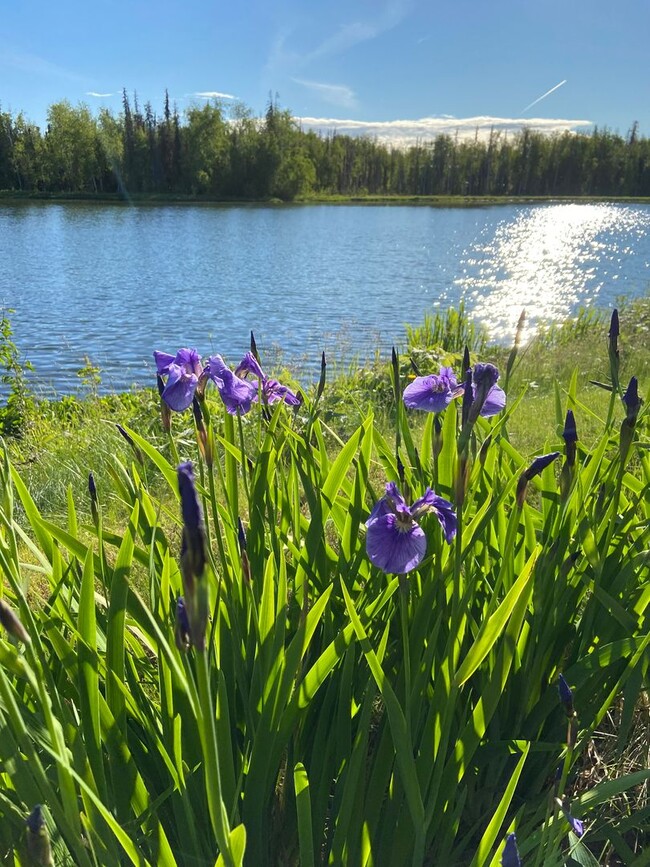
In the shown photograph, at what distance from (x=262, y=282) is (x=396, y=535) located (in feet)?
67.5

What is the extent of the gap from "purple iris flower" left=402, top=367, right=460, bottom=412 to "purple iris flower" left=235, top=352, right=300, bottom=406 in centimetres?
37

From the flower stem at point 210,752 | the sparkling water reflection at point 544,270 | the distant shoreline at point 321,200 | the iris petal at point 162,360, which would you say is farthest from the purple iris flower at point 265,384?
the distant shoreline at point 321,200

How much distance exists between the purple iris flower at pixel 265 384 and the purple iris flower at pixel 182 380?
0.26m

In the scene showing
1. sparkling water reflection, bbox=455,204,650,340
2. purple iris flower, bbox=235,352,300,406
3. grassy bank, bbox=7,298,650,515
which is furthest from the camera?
sparkling water reflection, bbox=455,204,650,340

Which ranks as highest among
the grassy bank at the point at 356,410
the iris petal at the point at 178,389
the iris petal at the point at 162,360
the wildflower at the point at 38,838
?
the iris petal at the point at 162,360

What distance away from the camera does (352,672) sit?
131cm

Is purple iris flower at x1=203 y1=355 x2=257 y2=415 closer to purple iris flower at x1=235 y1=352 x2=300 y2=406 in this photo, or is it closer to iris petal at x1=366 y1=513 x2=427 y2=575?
purple iris flower at x1=235 y1=352 x2=300 y2=406

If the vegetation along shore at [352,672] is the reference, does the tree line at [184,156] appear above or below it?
above

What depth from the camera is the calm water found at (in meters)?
12.6

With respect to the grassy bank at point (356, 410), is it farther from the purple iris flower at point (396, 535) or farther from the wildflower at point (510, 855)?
the wildflower at point (510, 855)

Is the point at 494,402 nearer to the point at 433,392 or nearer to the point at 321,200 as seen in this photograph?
the point at 433,392

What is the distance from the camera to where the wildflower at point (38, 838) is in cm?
67

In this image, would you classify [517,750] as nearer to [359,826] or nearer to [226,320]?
[359,826]

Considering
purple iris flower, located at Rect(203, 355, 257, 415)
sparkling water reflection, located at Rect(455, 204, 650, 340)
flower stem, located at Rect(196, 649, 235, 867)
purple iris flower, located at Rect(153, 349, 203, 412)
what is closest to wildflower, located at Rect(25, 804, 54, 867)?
flower stem, located at Rect(196, 649, 235, 867)
